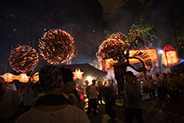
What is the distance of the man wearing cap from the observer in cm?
264

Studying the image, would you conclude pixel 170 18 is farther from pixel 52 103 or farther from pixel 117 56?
pixel 52 103

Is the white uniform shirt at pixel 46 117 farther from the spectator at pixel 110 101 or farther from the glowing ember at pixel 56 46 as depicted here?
the glowing ember at pixel 56 46

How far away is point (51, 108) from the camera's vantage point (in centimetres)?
124

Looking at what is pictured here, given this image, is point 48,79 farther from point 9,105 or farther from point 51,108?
point 9,105

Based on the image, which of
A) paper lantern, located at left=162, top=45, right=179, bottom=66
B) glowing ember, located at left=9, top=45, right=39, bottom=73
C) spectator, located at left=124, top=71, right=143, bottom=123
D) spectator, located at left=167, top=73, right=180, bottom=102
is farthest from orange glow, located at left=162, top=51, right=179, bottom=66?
glowing ember, located at left=9, top=45, right=39, bottom=73

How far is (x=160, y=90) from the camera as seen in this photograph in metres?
11.1

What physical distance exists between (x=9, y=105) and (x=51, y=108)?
2194 mm

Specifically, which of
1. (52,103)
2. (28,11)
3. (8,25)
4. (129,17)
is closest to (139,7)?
(129,17)

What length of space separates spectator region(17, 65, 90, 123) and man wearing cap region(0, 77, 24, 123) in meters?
1.93

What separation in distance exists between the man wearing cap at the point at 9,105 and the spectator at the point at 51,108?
6.32ft

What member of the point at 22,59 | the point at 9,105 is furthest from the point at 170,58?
the point at 9,105

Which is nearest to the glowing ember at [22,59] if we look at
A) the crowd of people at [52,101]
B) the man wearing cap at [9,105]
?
the crowd of people at [52,101]

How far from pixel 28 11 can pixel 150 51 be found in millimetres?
22156

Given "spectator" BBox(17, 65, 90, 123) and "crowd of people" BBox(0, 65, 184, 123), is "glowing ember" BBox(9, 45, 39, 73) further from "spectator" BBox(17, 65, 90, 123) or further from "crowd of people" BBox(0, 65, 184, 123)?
"spectator" BBox(17, 65, 90, 123)
